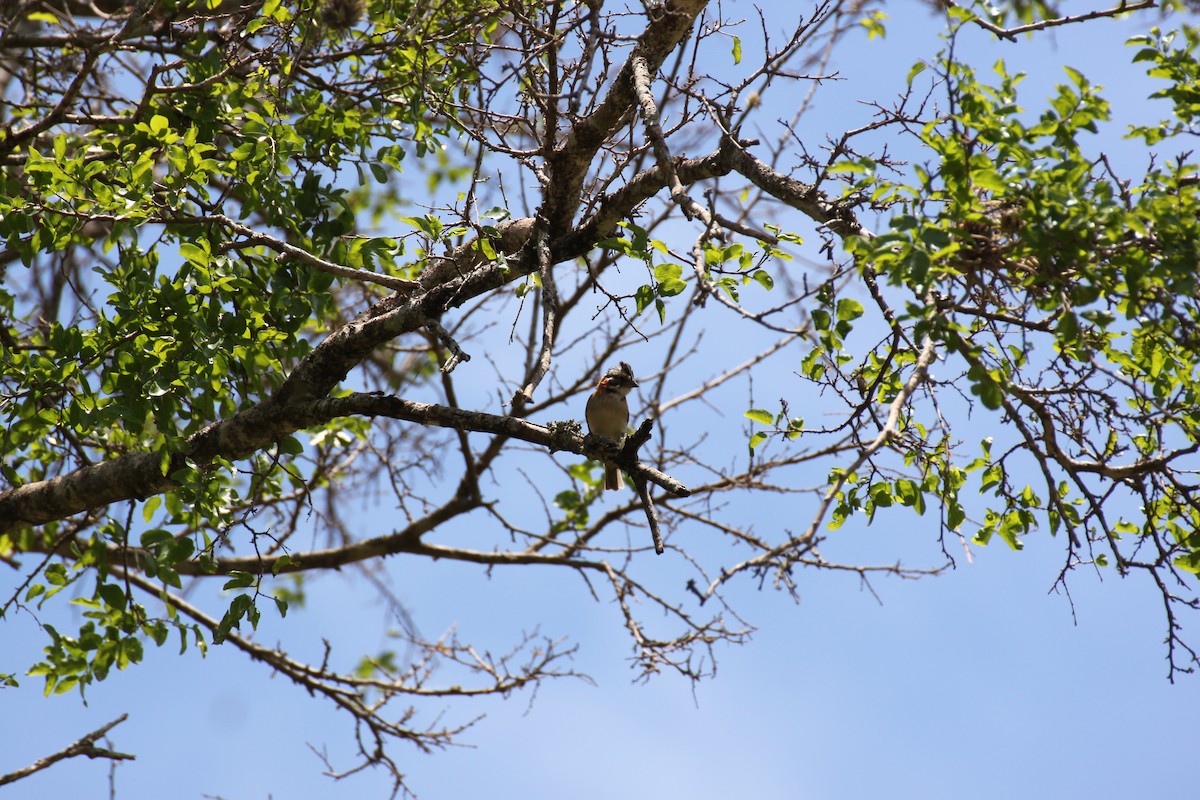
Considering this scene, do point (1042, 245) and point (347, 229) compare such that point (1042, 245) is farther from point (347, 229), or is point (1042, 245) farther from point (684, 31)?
point (347, 229)

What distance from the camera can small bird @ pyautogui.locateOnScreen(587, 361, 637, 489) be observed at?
22.9 ft

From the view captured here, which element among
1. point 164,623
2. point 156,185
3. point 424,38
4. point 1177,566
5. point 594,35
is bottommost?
point 1177,566

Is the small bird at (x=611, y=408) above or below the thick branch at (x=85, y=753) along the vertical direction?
above

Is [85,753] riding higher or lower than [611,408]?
lower

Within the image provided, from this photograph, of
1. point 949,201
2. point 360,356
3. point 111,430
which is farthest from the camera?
point 111,430

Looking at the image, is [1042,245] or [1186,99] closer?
[1042,245]

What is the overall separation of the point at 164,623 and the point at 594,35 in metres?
3.76

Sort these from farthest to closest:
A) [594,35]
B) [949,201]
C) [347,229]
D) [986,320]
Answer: [347,229] → [594,35] → [986,320] → [949,201]

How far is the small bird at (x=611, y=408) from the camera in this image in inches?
275

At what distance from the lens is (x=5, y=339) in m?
5.12

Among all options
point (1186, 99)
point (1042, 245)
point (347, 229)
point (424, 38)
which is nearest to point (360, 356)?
point (347, 229)

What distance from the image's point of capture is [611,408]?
22.9 feet

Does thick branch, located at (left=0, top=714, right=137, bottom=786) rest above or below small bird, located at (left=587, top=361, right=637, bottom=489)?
below

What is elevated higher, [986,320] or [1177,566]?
[986,320]
